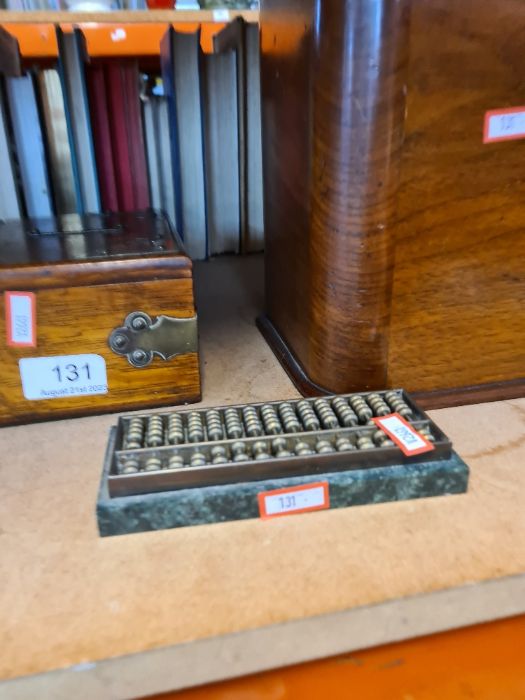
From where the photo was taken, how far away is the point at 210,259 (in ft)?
4.18

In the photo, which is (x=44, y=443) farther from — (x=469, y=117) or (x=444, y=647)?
(x=469, y=117)

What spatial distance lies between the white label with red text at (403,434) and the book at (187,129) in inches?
28.0

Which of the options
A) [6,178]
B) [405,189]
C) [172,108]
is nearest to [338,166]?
[405,189]

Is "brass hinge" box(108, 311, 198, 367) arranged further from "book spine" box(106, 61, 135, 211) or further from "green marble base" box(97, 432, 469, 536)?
"book spine" box(106, 61, 135, 211)

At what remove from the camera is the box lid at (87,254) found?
2.04 ft

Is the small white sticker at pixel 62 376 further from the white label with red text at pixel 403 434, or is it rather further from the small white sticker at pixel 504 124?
the small white sticker at pixel 504 124

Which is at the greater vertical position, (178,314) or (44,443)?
(178,314)

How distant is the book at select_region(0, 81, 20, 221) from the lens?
99 centimetres

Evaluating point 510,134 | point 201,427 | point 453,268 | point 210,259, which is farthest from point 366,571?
point 210,259

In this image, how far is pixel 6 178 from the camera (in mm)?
1010

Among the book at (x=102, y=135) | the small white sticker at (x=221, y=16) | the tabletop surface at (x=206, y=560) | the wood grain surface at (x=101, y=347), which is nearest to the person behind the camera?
the tabletop surface at (x=206, y=560)

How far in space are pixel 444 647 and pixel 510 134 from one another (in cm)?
47

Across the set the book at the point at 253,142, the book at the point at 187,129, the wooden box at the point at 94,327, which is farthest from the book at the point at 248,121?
the wooden box at the point at 94,327

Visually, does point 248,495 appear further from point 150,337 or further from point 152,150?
point 152,150
